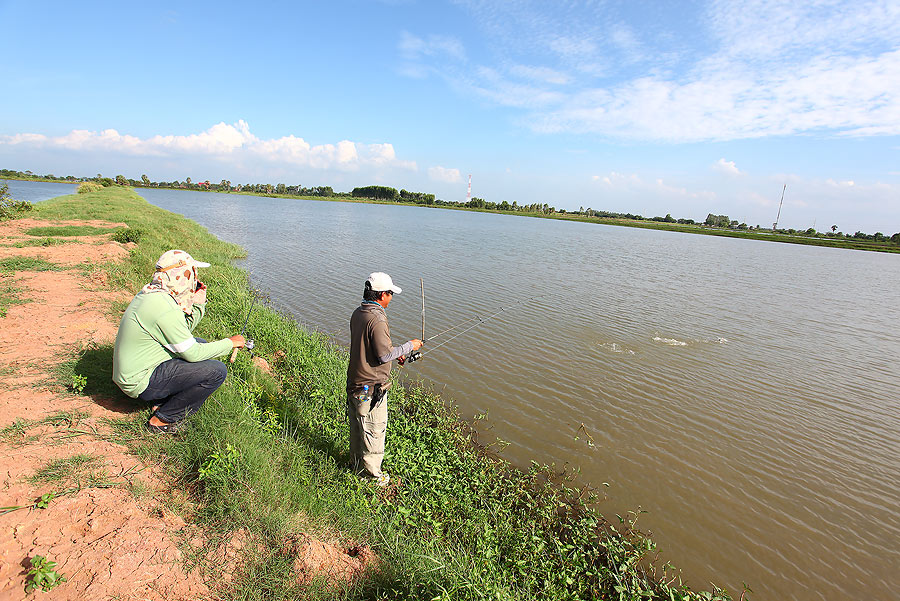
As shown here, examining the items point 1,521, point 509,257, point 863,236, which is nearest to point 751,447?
point 1,521

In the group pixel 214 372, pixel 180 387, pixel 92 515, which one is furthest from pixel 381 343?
pixel 92 515

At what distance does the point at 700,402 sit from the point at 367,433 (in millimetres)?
7156

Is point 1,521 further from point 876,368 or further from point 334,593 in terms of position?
point 876,368

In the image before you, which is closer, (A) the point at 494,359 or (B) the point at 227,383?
(B) the point at 227,383

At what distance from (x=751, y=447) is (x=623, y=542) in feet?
13.0

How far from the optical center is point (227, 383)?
5.21m

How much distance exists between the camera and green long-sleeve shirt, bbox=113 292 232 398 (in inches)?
144

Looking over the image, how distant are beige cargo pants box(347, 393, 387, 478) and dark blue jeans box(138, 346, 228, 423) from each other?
4.98ft

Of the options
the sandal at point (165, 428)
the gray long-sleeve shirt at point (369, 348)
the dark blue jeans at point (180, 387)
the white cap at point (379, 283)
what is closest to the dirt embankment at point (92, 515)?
the sandal at point (165, 428)

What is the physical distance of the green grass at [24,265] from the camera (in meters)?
8.83

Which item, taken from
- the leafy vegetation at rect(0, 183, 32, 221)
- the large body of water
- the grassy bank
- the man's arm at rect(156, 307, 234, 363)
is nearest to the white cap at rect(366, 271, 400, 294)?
the man's arm at rect(156, 307, 234, 363)

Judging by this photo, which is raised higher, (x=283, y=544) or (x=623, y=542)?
(x=283, y=544)

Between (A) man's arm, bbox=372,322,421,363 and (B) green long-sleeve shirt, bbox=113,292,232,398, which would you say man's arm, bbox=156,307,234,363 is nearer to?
(B) green long-sleeve shirt, bbox=113,292,232,398

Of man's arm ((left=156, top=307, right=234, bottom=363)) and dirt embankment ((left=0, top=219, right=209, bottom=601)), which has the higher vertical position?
man's arm ((left=156, top=307, right=234, bottom=363))
